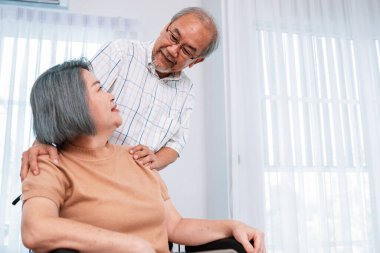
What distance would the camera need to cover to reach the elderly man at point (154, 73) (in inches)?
57.7

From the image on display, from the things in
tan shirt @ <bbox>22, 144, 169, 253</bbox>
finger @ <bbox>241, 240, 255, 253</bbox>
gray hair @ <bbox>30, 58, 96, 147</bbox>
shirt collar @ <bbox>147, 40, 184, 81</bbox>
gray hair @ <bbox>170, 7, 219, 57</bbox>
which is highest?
gray hair @ <bbox>170, 7, 219, 57</bbox>

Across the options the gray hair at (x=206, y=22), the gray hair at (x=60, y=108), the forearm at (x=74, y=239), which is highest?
the gray hair at (x=206, y=22)

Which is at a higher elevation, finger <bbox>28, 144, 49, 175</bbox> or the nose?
the nose

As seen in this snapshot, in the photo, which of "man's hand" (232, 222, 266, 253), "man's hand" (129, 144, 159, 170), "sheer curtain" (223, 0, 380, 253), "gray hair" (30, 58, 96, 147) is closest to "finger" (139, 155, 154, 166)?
"man's hand" (129, 144, 159, 170)

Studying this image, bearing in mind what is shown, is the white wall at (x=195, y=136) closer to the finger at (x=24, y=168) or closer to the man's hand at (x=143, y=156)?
the man's hand at (x=143, y=156)

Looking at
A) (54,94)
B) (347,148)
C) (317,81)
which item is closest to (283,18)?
(317,81)

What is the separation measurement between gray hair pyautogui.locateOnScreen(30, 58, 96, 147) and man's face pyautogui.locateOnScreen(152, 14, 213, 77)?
0.45 metres

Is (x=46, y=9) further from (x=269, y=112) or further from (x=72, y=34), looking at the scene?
(x=269, y=112)

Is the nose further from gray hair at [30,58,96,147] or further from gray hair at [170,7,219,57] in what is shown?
gray hair at [30,58,96,147]

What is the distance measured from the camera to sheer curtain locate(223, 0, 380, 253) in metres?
2.73

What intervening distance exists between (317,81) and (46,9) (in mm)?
2229

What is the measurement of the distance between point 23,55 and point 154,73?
168 centimetres

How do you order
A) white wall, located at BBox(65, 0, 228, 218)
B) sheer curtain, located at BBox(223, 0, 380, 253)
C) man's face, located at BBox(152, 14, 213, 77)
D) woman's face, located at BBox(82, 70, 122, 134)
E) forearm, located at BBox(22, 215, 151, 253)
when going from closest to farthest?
forearm, located at BBox(22, 215, 151, 253) < woman's face, located at BBox(82, 70, 122, 134) < man's face, located at BBox(152, 14, 213, 77) < sheer curtain, located at BBox(223, 0, 380, 253) < white wall, located at BBox(65, 0, 228, 218)

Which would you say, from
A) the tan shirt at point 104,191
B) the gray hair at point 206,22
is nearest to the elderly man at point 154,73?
the gray hair at point 206,22
